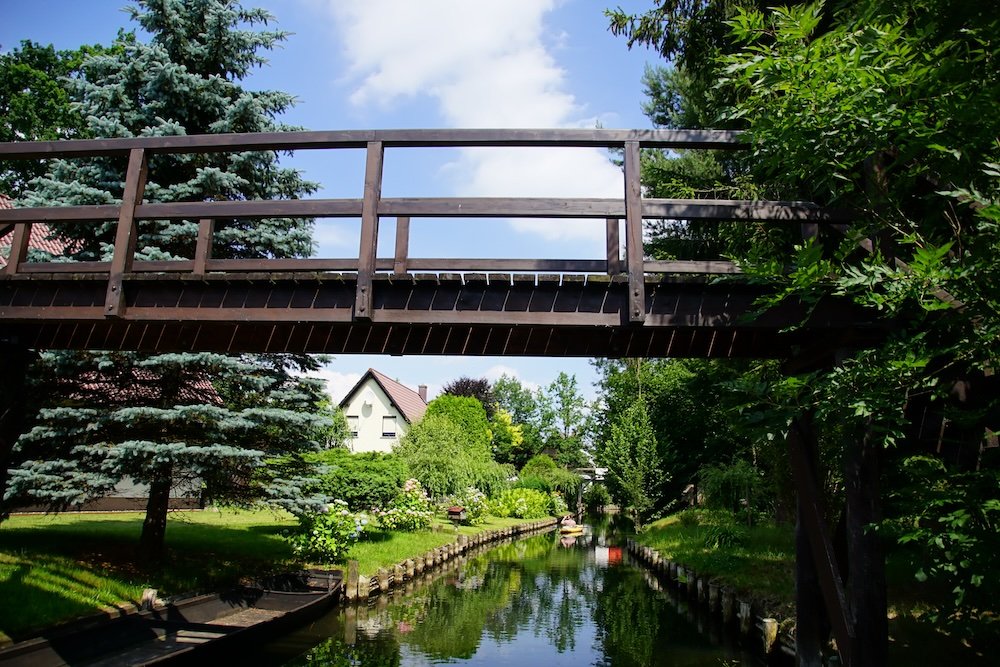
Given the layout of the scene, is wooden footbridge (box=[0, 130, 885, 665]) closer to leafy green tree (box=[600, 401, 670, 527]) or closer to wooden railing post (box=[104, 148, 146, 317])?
wooden railing post (box=[104, 148, 146, 317])

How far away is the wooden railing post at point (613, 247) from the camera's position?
6309 mm

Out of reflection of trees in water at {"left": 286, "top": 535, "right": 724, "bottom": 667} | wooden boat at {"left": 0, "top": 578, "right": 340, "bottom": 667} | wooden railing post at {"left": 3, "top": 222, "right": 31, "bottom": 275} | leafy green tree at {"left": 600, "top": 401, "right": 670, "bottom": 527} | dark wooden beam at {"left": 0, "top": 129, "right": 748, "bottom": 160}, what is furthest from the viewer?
leafy green tree at {"left": 600, "top": 401, "right": 670, "bottom": 527}

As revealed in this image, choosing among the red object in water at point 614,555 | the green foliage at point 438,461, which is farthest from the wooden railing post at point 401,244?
the red object in water at point 614,555

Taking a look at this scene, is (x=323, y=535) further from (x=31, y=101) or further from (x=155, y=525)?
(x=31, y=101)

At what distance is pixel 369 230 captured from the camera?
20.8ft

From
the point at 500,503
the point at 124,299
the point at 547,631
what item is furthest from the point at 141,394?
the point at 500,503

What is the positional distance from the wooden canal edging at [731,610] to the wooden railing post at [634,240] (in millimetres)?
6382

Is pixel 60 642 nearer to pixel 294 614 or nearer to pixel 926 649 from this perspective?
pixel 294 614

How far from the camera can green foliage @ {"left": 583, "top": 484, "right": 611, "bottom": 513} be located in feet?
153

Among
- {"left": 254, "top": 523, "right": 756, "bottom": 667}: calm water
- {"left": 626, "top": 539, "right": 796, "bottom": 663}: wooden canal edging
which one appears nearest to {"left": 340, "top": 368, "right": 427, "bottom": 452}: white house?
{"left": 254, "top": 523, "right": 756, "bottom": 667}: calm water

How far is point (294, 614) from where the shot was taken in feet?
35.3

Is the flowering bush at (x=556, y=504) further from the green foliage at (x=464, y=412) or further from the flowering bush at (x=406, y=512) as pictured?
the flowering bush at (x=406, y=512)

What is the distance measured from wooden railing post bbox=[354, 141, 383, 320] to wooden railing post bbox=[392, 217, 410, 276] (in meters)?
0.23

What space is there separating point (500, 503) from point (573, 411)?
27952 millimetres
